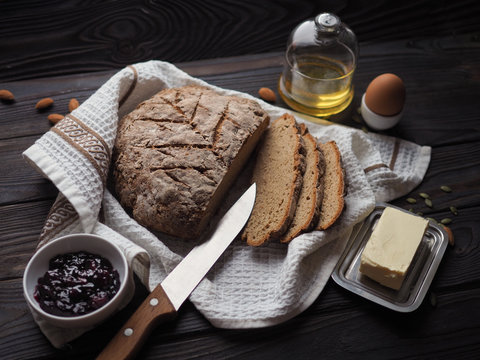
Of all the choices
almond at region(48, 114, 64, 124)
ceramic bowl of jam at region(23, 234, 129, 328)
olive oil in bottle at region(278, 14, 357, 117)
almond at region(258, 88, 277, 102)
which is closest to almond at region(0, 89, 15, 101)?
almond at region(48, 114, 64, 124)

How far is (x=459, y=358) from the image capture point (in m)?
2.43

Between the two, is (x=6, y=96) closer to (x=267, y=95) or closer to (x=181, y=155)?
(x=181, y=155)

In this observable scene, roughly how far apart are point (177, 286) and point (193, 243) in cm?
35

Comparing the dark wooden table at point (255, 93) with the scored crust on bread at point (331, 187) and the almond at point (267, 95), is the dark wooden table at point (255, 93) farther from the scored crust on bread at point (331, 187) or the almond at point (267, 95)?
the scored crust on bread at point (331, 187)

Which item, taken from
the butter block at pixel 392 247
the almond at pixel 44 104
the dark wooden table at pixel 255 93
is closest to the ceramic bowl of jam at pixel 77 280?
the dark wooden table at pixel 255 93

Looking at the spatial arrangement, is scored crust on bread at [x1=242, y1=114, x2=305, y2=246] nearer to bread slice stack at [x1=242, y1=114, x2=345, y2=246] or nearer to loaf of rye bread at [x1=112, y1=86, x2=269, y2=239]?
bread slice stack at [x1=242, y1=114, x2=345, y2=246]

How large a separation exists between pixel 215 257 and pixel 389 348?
936 millimetres

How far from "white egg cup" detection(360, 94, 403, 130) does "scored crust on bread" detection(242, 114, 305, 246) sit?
54 centimetres

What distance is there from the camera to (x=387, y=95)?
3.18 meters

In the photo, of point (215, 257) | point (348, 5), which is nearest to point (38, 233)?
point (215, 257)

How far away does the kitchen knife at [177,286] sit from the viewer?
7.59 feet

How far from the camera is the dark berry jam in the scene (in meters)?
2.24

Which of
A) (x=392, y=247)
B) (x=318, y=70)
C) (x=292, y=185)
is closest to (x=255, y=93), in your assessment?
(x=318, y=70)

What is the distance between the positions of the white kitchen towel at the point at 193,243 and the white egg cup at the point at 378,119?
352 mm
